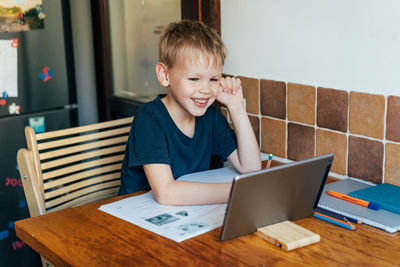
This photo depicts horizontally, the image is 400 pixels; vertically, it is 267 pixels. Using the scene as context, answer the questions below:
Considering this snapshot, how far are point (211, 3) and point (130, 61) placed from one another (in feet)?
2.20

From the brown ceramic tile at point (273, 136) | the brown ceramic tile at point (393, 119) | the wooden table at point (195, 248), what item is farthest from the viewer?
the brown ceramic tile at point (273, 136)

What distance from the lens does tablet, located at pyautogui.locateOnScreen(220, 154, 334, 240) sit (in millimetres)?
911

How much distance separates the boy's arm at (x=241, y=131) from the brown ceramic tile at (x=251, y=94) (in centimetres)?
17

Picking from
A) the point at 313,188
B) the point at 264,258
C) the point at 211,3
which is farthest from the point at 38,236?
the point at 211,3

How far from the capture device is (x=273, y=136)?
1622mm

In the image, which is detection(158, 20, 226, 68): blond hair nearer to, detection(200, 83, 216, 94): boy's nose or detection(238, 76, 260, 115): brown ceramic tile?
detection(200, 83, 216, 94): boy's nose

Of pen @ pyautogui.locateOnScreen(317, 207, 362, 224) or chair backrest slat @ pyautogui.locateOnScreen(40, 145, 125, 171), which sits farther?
chair backrest slat @ pyautogui.locateOnScreen(40, 145, 125, 171)

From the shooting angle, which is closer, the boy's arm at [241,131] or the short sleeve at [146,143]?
the short sleeve at [146,143]

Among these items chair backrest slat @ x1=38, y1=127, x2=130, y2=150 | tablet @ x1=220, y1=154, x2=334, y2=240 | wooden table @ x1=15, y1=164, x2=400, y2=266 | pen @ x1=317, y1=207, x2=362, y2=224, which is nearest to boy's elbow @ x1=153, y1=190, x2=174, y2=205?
wooden table @ x1=15, y1=164, x2=400, y2=266

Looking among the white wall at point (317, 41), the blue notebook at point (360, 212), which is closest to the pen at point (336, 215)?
the blue notebook at point (360, 212)

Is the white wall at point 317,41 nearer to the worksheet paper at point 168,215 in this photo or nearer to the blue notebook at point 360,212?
the blue notebook at point 360,212

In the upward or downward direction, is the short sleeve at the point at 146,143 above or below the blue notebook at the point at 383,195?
above

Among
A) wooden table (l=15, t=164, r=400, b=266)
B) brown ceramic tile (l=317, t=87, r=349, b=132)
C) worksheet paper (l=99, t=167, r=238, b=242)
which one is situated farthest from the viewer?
brown ceramic tile (l=317, t=87, r=349, b=132)

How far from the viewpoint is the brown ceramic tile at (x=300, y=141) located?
1.49m
